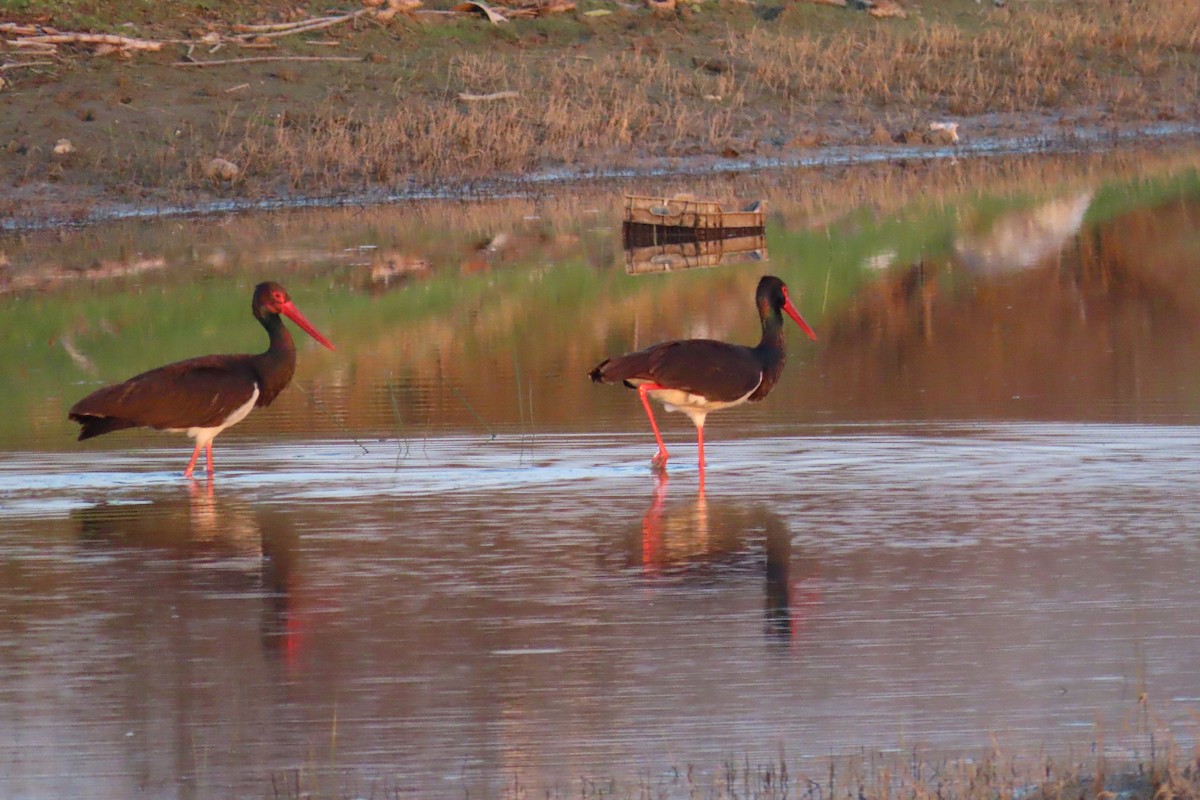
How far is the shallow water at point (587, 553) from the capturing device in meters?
6.72

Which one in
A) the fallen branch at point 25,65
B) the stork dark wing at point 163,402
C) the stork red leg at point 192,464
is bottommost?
the stork red leg at point 192,464

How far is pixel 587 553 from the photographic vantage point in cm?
952

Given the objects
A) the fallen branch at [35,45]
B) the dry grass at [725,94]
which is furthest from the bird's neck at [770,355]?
the fallen branch at [35,45]

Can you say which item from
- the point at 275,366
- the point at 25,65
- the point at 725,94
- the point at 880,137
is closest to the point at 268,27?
the point at 25,65

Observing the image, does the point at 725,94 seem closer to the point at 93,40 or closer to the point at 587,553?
the point at 93,40

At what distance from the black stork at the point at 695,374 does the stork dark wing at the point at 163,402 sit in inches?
80.1

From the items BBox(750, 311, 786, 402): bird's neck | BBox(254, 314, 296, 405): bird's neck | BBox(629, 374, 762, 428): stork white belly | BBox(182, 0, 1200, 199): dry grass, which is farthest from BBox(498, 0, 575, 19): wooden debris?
BBox(629, 374, 762, 428): stork white belly

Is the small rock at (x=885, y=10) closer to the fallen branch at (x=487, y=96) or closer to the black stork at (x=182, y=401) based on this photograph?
the fallen branch at (x=487, y=96)

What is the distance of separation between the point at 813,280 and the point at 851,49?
1657 centimetres

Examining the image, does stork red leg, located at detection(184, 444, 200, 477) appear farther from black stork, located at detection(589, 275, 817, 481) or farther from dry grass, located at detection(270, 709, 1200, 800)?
dry grass, located at detection(270, 709, 1200, 800)

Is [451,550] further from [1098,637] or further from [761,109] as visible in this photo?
[761,109]

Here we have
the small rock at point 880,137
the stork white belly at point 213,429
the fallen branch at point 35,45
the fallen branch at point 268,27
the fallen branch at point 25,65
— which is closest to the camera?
the stork white belly at point 213,429

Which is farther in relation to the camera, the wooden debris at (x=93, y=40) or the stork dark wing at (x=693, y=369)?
the wooden debris at (x=93, y=40)

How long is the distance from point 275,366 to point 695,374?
96.6 inches
